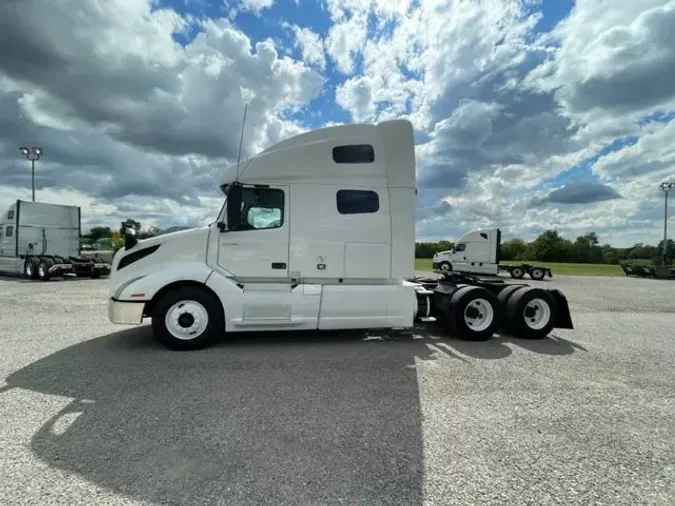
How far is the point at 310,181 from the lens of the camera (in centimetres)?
604

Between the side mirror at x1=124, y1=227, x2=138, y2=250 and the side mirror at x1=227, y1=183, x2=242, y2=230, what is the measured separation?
1641mm

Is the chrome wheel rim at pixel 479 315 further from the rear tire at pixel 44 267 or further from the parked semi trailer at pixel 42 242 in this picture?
the rear tire at pixel 44 267

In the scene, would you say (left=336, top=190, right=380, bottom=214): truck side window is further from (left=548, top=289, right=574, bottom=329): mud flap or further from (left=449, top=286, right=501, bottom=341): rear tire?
(left=548, top=289, right=574, bottom=329): mud flap

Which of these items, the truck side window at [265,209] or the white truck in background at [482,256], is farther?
the white truck in background at [482,256]

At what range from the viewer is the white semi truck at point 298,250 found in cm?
570

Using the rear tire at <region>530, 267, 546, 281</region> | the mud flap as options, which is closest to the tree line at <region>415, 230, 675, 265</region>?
the rear tire at <region>530, 267, 546, 281</region>

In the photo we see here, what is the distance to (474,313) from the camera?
670cm

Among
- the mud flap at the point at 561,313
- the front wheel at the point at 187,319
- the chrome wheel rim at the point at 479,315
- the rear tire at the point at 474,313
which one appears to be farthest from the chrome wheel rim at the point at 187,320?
the mud flap at the point at 561,313

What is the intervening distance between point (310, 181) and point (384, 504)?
482 cm

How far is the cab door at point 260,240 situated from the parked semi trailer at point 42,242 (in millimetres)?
16505

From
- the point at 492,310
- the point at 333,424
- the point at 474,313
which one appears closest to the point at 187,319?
the point at 333,424

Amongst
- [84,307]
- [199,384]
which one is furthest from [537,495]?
[84,307]

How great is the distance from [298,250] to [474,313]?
3615mm

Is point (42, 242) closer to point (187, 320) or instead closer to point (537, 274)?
point (187, 320)
